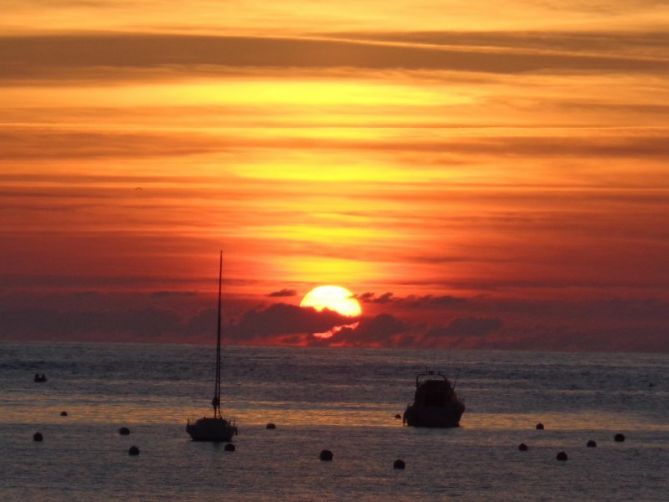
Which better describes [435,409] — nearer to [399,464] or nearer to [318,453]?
[318,453]

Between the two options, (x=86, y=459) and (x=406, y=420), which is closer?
(x=86, y=459)

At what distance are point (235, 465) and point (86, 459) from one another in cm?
971

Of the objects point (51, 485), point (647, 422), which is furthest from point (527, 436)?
point (51, 485)

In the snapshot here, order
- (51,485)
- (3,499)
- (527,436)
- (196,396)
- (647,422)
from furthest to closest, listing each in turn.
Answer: (196,396)
(647,422)
(527,436)
(51,485)
(3,499)

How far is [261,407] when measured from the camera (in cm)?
15362

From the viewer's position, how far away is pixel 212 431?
105 m

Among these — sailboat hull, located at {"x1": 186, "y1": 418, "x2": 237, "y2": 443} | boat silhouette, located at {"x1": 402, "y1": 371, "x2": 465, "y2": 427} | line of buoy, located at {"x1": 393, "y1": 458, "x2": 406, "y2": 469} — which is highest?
boat silhouette, located at {"x1": 402, "y1": 371, "x2": 465, "y2": 427}

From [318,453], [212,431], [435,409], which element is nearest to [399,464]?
[318,453]

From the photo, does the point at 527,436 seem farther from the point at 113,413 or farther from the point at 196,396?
the point at 196,396

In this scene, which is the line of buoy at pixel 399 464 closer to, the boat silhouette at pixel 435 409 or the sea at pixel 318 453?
the sea at pixel 318 453

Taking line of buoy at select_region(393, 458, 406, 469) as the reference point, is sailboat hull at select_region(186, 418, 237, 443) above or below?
above

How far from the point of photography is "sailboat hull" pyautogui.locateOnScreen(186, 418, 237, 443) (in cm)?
10469

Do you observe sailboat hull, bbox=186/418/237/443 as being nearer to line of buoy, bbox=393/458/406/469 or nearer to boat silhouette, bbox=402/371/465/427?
line of buoy, bbox=393/458/406/469

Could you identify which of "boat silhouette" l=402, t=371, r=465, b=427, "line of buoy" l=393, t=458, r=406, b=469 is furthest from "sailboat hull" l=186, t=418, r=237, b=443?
"boat silhouette" l=402, t=371, r=465, b=427
